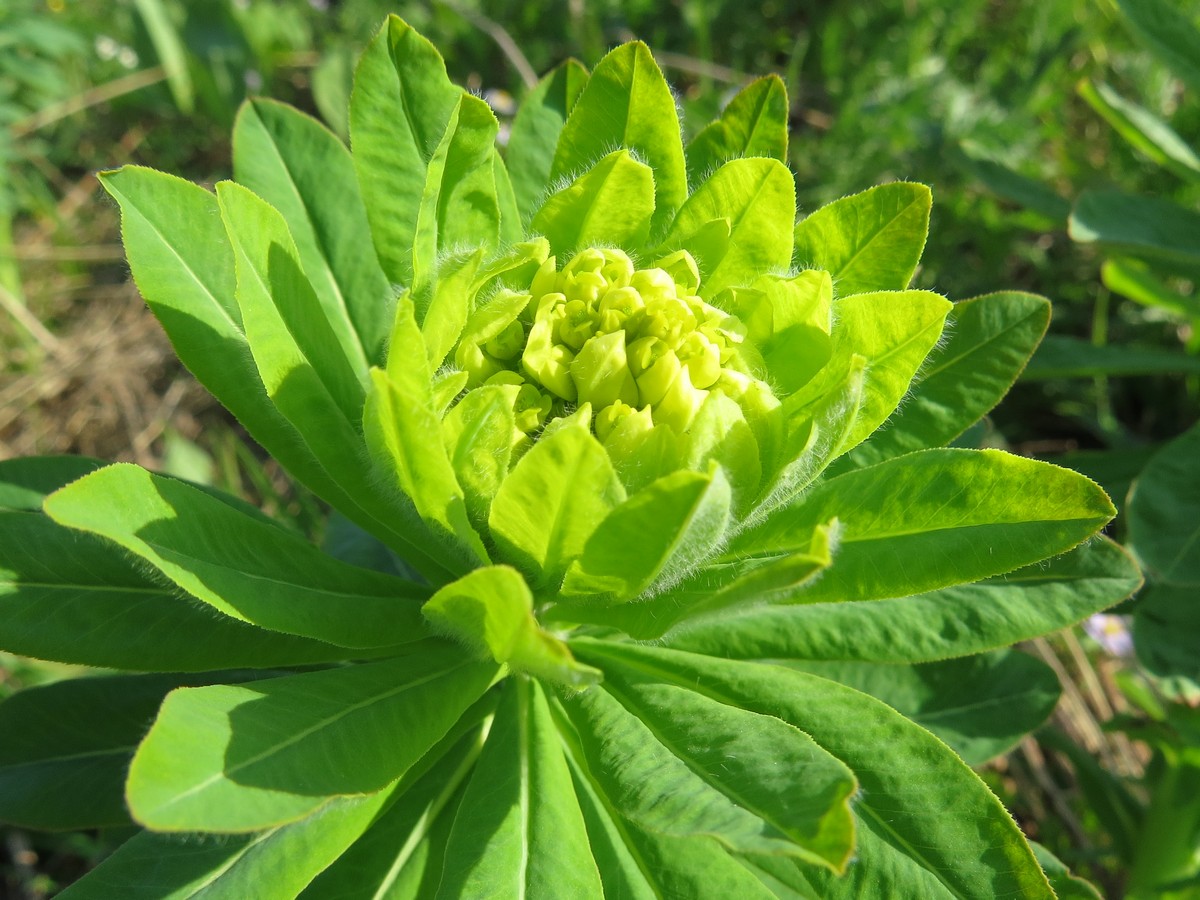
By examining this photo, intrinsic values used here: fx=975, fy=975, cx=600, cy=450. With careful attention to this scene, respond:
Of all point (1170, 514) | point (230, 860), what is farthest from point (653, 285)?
point (1170, 514)

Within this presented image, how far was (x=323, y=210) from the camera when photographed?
2166mm

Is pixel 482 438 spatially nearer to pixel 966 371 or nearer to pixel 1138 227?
pixel 966 371

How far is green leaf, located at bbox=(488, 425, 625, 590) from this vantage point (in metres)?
1.33

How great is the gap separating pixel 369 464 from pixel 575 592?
0.47m

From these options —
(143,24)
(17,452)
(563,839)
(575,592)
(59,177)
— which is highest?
(575,592)

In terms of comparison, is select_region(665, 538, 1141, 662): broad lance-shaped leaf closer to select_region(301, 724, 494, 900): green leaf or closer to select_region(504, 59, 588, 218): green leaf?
select_region(301, 724, 494, 900): green leaf

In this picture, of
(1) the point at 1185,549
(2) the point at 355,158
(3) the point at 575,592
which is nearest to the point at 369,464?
(3) the point at 575,592

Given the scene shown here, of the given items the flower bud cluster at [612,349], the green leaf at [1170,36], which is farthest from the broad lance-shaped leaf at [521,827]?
the green leaf at [1170,36]

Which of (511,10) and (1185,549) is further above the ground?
(1185,549)

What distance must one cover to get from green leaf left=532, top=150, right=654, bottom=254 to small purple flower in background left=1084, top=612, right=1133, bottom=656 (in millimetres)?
2782

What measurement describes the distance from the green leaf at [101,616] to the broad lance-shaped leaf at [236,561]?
0.52 ft

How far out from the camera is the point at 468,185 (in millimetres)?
1762

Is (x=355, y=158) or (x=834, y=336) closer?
(x=834, y=336)

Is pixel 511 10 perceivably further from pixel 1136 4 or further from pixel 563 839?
pixel 563 839
